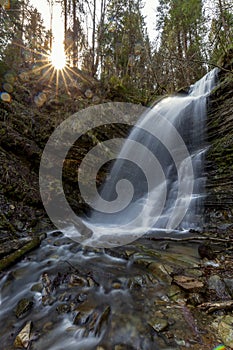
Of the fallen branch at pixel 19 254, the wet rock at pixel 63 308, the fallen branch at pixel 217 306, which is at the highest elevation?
the fallen branch at pixel 19 254

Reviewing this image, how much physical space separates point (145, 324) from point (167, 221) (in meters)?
3.22

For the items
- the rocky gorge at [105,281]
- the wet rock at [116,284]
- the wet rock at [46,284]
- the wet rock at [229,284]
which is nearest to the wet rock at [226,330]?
the rocky gorge at [105,281]

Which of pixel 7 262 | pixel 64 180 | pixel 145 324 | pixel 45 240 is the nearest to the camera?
pixel 145 324

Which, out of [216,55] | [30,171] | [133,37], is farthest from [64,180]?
[133,37]

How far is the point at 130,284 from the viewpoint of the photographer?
2344mm

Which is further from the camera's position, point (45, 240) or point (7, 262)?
point (45, 240)

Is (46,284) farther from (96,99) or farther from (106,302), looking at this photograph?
(96,99)

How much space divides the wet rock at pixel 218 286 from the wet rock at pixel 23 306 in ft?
6.06

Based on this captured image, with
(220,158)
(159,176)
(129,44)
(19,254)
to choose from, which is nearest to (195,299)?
(19,254)

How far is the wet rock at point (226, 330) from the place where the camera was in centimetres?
152

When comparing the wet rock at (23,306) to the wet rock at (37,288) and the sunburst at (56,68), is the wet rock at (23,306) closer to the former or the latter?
the wet rock at (37,288)

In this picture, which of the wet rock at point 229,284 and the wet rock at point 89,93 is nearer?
the wet rock at point 229,284

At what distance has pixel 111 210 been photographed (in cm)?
630

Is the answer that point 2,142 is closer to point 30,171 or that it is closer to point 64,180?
point 30,171
